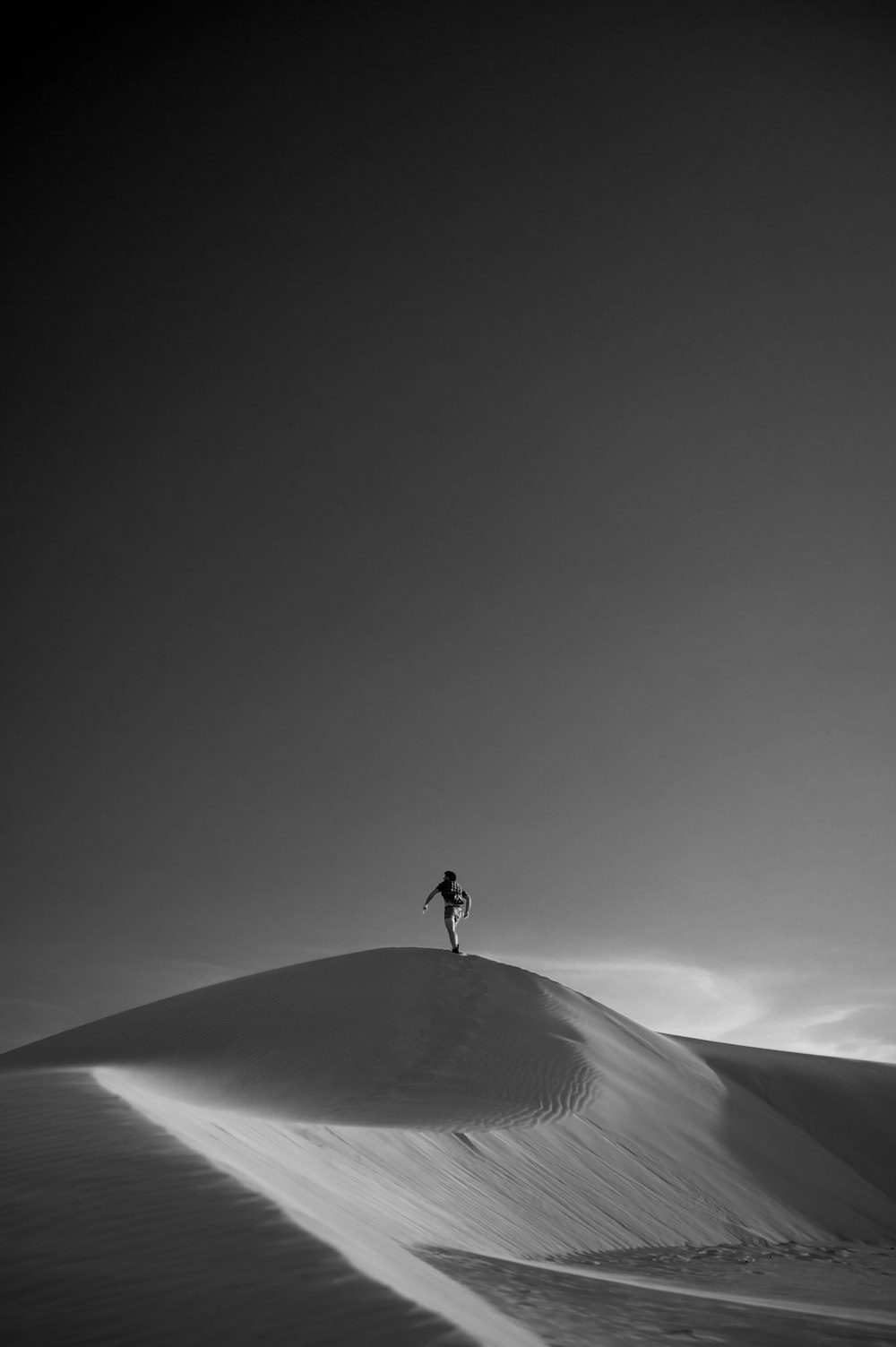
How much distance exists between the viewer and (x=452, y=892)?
18.9 m

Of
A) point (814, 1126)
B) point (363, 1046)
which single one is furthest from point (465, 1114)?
point (814, 1126)

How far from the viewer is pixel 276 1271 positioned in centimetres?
395

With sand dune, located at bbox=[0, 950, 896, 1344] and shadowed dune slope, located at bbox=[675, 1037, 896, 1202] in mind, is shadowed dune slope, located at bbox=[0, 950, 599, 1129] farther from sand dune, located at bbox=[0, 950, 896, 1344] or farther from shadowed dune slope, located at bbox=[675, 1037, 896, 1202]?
shadowed dune slope, located at bbox=[675, 1037, 896, 1202]

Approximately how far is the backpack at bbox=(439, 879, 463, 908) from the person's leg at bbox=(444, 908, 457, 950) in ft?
0.70

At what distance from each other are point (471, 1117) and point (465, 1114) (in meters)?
0.13

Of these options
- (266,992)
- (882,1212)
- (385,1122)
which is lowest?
(882,1212)

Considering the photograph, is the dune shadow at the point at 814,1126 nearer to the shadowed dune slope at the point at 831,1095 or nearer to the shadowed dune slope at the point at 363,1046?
the shadowed dune slope at the point at 831,1095

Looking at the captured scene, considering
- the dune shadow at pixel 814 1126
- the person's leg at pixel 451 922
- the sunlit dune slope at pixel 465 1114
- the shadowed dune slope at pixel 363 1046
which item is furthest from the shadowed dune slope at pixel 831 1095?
the person's leg at pixel 451 922

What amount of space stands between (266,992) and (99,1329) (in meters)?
15.5

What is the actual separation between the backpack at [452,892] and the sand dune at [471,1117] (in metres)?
1.48

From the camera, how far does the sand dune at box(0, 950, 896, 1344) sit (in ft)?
23.0

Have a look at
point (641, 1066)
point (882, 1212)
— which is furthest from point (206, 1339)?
point (641, 1066)

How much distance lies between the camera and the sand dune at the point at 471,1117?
700 cm

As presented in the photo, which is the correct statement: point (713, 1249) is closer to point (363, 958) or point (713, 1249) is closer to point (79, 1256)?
point (79, 1256)
